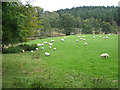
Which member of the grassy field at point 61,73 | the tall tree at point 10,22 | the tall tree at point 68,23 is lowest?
the grassy field at point 61,73

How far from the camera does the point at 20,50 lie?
70.0 ft

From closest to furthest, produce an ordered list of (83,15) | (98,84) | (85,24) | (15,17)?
(98,84), (15,17), (85,24), (83,15)

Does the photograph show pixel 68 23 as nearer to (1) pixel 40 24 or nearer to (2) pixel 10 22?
(1) pixel 40 24

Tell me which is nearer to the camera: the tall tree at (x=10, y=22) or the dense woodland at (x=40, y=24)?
the tall tree at (x=10, y=22)

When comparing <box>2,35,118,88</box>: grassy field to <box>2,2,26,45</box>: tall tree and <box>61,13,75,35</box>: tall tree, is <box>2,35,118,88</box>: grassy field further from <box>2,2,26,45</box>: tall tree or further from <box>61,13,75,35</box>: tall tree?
<box>61,13,75,35</box>: tall tree

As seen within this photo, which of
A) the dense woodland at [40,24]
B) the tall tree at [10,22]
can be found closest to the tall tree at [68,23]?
the dense woodland at [40,24]

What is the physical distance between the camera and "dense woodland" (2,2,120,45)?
9578 mm

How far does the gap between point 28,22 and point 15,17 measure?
13.9 metres

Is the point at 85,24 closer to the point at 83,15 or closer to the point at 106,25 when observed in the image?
the point at 106,25

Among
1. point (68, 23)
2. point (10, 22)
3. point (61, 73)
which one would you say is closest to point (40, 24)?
point (68, 23)

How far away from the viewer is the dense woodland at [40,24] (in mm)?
9578

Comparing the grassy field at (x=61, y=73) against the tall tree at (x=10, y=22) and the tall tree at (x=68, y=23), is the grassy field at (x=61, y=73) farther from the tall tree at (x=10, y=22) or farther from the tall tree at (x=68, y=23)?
the tall tree at (x=68, y=23)

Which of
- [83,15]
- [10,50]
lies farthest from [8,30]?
[83,15]

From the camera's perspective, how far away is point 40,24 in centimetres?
5678
